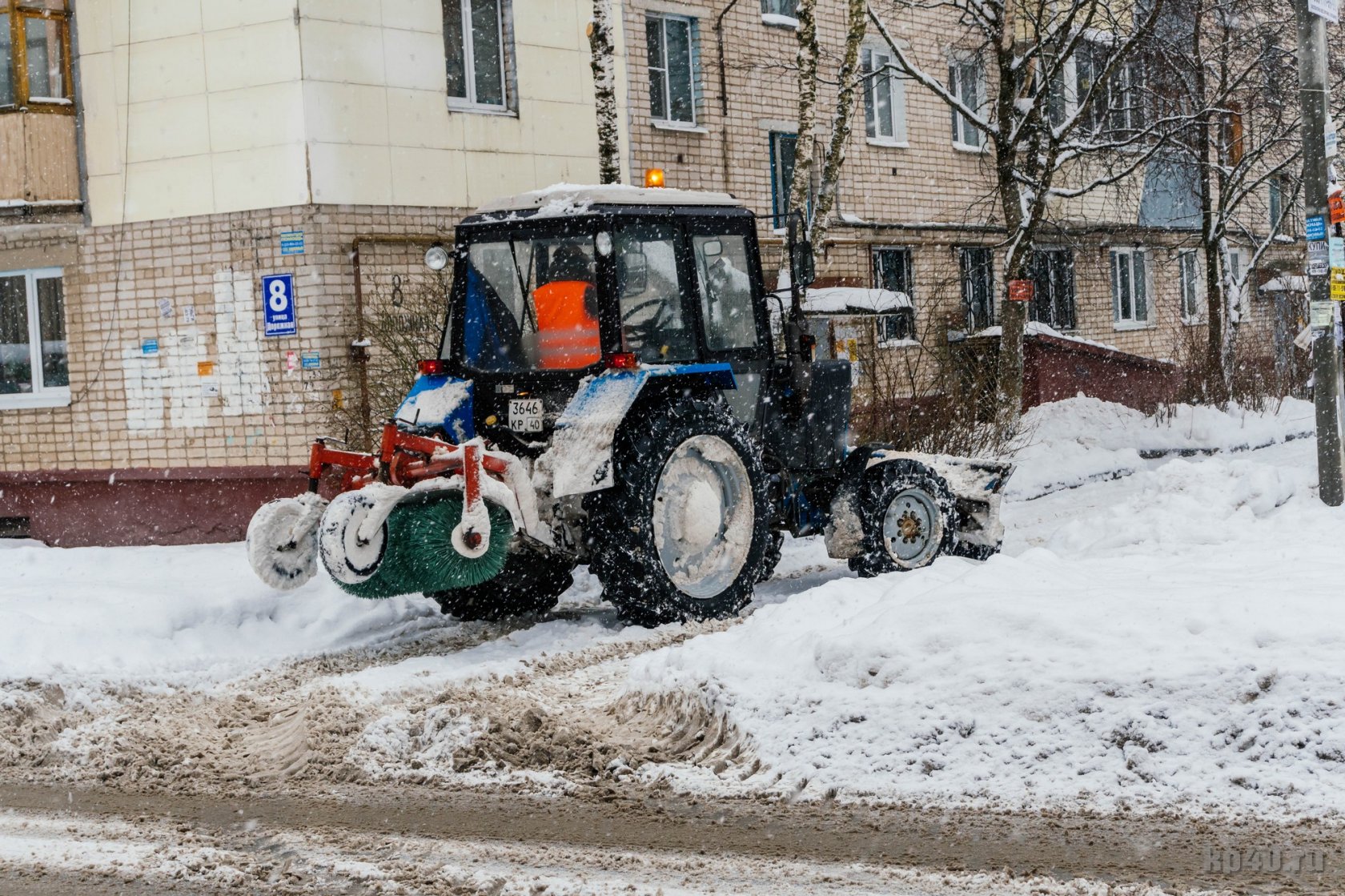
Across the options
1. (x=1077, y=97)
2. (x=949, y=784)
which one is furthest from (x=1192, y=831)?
(x=1077, y=97)

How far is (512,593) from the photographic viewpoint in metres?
9.30

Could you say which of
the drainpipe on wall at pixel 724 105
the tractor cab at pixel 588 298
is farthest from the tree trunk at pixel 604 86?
the drainpipe on wall at pixel 724 105

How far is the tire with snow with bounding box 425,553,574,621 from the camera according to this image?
30.1ft

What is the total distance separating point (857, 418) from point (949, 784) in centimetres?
907

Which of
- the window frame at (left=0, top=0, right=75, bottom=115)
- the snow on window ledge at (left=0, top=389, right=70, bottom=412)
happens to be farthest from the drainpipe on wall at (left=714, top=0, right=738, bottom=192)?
the snow on window ledge at (left=0, top=389, right=70, bottom=412)

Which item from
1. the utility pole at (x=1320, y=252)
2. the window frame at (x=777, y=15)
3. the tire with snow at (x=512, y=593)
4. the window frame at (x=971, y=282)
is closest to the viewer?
the tire with snow at (x=512, y=593)

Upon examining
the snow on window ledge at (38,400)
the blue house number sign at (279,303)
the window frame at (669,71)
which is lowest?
the snow on window ledge at (38,400)

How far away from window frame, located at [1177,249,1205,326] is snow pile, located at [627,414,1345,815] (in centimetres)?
2032

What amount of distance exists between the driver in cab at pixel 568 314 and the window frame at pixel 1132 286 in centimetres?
1842

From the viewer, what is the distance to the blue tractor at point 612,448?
766 cm

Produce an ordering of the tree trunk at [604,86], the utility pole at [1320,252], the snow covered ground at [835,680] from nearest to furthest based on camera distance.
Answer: the snow covered ground at [835,680] → the utility pole at [1320,252] → the tree trunk at [604,86]

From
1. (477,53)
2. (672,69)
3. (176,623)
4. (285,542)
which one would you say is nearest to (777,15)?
(672,69)

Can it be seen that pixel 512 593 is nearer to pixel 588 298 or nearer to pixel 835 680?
pixel 588 298

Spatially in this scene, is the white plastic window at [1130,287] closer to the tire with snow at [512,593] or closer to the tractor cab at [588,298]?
the tractor cab at [588,298]
